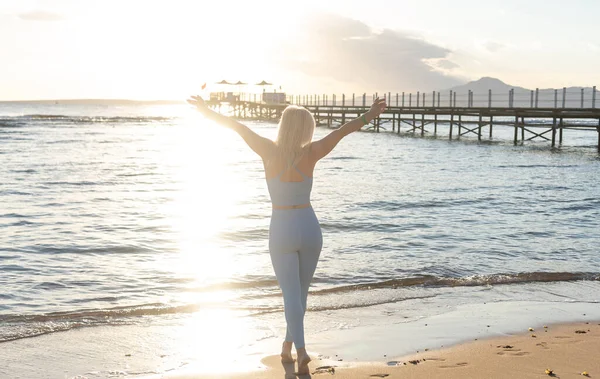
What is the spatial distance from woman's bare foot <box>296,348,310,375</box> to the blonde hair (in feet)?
4.30

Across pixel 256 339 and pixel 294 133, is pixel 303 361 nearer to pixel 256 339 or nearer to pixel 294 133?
pixel 256 339

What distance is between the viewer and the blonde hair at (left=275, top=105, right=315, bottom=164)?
14.8ft

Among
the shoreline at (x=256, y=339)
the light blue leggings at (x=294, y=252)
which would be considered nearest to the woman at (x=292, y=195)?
the light blue leggings at (x=294, y=252)

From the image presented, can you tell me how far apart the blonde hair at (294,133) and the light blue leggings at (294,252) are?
0.38 metres

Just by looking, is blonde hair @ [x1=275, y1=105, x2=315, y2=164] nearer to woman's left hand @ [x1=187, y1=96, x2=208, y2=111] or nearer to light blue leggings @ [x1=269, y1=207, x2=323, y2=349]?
light blue leggings @ [x1=269, y1=207, x2=323, y2=349]

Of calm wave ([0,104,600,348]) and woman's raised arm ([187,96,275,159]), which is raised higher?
woman's raised arm ([187,96,275,159])

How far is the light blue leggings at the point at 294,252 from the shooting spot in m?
4.68

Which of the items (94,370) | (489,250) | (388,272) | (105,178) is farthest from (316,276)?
(105,178)

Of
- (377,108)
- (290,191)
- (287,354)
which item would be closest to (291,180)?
(290,191)

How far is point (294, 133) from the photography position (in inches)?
180

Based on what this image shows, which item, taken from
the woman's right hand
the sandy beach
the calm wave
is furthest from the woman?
the calm wave

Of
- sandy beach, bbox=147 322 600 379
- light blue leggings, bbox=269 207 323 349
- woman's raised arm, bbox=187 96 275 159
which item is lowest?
sandy beach, bbox=147 322 600 379

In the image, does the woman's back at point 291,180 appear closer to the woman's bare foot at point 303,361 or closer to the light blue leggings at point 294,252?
the light blue leggings at point 294,252

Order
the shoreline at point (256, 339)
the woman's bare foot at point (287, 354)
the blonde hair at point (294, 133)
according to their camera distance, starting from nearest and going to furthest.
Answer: the blonde hair at point (294, 133) < the woman's bare foot at point (287, 354) < the shoreline at point (256, 339)
